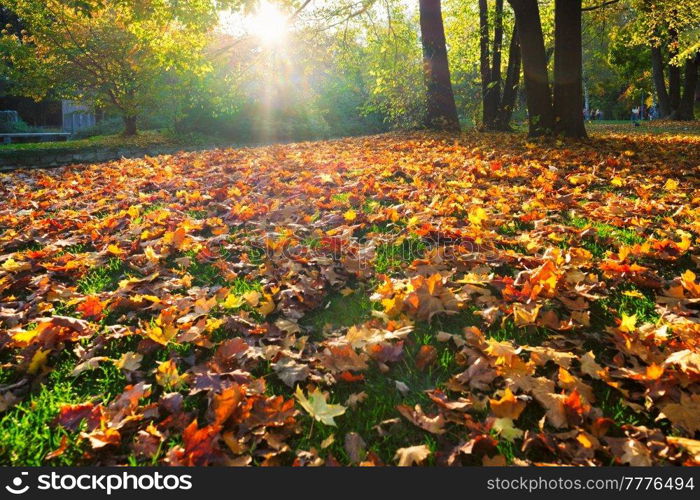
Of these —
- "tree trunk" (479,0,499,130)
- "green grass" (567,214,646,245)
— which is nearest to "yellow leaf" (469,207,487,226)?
"green grass" (567,214,646,245)

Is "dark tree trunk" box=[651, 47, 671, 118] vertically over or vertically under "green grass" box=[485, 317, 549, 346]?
over

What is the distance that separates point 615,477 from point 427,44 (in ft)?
43.2

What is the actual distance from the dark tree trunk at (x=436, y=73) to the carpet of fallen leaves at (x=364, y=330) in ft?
27.3

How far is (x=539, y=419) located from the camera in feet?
5.99

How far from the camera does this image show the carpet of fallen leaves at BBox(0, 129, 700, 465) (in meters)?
1.76

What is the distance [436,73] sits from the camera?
12656 mm

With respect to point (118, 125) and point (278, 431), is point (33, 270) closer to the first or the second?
point (278, 431)

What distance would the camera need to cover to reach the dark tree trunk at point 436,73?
41.6 ft

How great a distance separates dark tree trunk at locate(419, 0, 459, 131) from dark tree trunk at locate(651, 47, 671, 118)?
66.4 feet

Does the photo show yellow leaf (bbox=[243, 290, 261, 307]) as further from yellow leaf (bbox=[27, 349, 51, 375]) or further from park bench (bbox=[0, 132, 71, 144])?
park bench (bbox=[0, 132, 71, 144])

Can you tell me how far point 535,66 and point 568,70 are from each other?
2.41 feet

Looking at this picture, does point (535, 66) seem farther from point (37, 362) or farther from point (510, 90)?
point (37, 362)

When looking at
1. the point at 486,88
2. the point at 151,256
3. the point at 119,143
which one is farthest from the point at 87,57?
the point at 151,256

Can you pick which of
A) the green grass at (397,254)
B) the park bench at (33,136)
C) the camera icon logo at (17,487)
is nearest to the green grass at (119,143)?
the park bench at (33,136)
